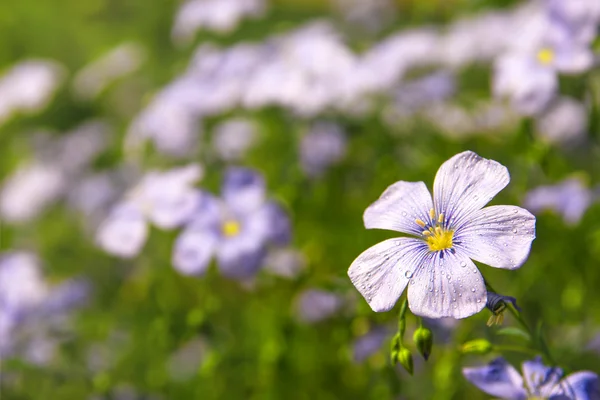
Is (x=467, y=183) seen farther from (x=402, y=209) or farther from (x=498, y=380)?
(x=498, y=380)

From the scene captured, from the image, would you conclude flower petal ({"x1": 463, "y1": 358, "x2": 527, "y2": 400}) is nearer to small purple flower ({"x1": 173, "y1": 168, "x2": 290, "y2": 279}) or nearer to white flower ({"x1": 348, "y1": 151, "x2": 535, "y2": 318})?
white flower ({"x1": 348, "y1": 151, "x2": 535, "y2": 318})

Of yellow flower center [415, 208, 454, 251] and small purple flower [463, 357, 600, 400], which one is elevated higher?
yellow flower center [415, 208, 454, 251]

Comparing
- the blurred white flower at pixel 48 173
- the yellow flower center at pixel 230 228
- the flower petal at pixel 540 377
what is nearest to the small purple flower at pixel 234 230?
the yellow flower center at pixel 230 228

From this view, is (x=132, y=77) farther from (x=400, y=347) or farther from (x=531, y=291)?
(x=400, y=347)

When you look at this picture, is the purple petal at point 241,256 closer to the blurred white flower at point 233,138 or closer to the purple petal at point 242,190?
the purple petal at point 242,190

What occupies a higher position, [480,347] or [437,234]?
[437,234]

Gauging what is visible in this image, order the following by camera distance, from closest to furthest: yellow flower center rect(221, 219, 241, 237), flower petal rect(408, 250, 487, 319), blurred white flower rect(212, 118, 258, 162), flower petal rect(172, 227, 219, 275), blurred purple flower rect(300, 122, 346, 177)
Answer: flower petal rect(408, 250, 487, 319), flower petal rect(172, 227, 219, 275), yellow flower center rect(221, 219, 241, 237), blurred purple flower rect(300, 122, 346, 177), blurred white flower rect(212, 118, 258, 162)

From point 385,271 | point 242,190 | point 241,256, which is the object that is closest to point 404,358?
point 385,271

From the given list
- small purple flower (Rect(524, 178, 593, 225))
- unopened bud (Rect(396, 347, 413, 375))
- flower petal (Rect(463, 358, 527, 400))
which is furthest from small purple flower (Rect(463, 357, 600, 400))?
small purple flower (Rect(524, 178, 593, 225))
